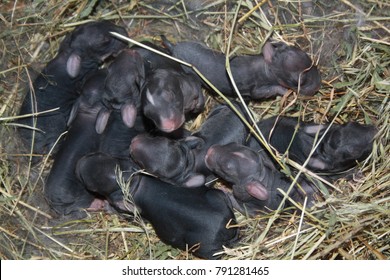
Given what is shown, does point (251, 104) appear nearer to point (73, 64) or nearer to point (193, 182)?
point (193, 182)

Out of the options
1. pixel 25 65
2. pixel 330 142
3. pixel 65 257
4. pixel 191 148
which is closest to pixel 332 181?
pixel 330 142

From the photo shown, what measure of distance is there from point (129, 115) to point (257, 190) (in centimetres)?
90

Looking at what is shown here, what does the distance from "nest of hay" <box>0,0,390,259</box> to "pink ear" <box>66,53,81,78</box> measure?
303mm

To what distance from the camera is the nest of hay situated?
3836 millimetres

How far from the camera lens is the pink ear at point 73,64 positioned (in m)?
4.37

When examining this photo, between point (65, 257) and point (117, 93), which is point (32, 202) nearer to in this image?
point (65, 257)

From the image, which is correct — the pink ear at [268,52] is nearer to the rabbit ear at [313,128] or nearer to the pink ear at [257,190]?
the rabbit ear at [313,128]

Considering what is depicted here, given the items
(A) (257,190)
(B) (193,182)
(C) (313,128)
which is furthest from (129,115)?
(C) (313,128)

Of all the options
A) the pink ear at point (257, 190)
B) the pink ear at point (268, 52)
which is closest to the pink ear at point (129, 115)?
the pink ear at point (257, 190)

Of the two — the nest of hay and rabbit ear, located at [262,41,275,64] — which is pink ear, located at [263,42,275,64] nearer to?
rabbit ear, located at [262,41,275,64]

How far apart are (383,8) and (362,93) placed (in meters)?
0.55

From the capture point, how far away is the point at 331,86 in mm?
4305

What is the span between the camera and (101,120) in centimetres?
425

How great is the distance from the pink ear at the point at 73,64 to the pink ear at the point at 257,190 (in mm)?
1382
